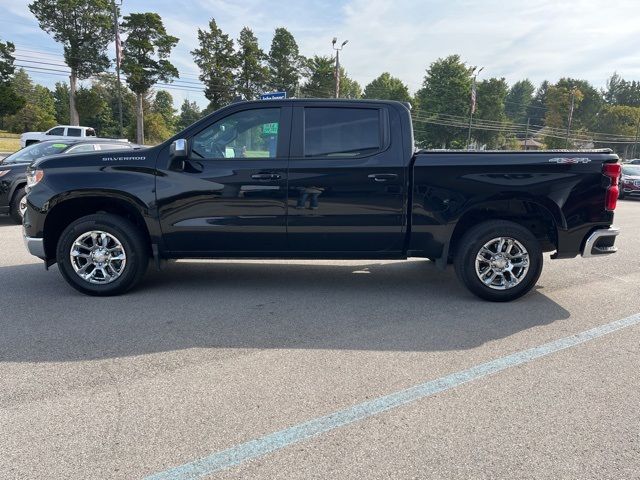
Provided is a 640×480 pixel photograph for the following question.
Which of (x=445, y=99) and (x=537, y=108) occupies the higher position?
(x=537, y=108)

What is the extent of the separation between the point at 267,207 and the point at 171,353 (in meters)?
1.83

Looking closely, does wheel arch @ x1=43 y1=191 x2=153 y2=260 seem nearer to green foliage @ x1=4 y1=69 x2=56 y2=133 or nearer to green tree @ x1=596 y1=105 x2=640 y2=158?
green foliage @ x1=4 y1=69 x2=56 y2=133

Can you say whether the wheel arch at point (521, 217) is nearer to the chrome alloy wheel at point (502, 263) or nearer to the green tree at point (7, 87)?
the chrome alloy wheel at point (502, 263)

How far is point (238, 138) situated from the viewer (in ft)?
16.0

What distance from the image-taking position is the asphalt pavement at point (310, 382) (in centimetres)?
241

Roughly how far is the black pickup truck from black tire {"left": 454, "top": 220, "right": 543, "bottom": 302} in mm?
13

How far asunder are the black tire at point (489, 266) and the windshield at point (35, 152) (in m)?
9.12

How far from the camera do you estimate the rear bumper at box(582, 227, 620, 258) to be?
15.9 feet

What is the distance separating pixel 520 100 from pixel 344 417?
553 ft

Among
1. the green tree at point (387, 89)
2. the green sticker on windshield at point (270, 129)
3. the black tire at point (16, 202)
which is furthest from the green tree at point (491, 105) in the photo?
the green sticker on windshield at point (270, 129)

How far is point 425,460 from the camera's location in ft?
7.89

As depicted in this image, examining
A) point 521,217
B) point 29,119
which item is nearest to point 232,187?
point 521,217

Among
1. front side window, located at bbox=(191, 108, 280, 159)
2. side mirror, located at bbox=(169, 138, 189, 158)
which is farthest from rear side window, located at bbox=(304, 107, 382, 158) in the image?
side mirror, located at bbox=(169, 138, 189, 158)

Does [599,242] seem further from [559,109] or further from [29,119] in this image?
[559,109]
